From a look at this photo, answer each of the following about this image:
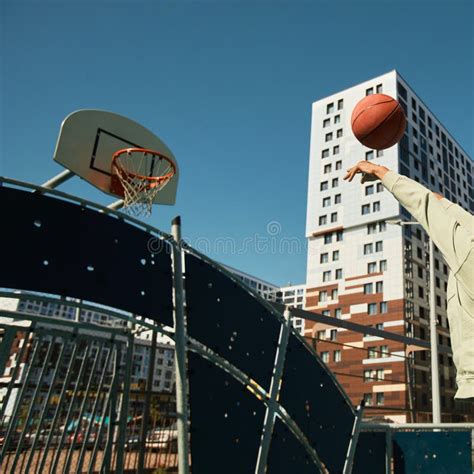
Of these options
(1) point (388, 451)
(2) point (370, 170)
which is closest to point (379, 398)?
(1) point (388, 451)

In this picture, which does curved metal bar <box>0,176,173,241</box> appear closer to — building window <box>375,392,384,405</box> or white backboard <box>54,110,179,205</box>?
white backboard <box>54,110,179,205</box>

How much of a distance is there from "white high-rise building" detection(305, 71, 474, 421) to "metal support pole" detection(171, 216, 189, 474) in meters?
37.7

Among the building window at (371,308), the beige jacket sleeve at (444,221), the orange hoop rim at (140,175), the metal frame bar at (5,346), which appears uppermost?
the building window at (371,308)

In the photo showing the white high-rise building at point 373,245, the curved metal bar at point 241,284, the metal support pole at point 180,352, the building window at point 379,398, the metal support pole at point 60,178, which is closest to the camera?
the metal support pole at point 180,352

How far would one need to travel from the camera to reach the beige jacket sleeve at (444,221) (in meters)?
2.29

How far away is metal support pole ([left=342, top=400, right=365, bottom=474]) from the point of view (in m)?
6.47

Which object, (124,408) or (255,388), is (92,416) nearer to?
(124,408)

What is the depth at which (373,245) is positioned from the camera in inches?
A: 1869

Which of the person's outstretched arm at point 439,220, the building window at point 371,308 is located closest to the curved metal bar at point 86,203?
the person's outstretched arm at point 439,220

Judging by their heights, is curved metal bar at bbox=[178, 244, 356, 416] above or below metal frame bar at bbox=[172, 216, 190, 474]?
above

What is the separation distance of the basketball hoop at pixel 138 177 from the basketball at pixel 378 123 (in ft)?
20.1

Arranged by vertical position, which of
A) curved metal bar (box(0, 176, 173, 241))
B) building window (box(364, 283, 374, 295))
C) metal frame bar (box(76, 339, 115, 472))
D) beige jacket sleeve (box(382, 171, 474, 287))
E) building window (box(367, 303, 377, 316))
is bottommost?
metal frame bar (box(76, 339, 115, 472))

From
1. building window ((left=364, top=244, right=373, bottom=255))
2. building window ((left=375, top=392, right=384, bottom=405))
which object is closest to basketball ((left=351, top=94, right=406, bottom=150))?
building window ((left=375, top=392, right=384, bottom=405))

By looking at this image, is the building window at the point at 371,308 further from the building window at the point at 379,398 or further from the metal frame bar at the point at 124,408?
the metal frame bar at the point at 124,408
